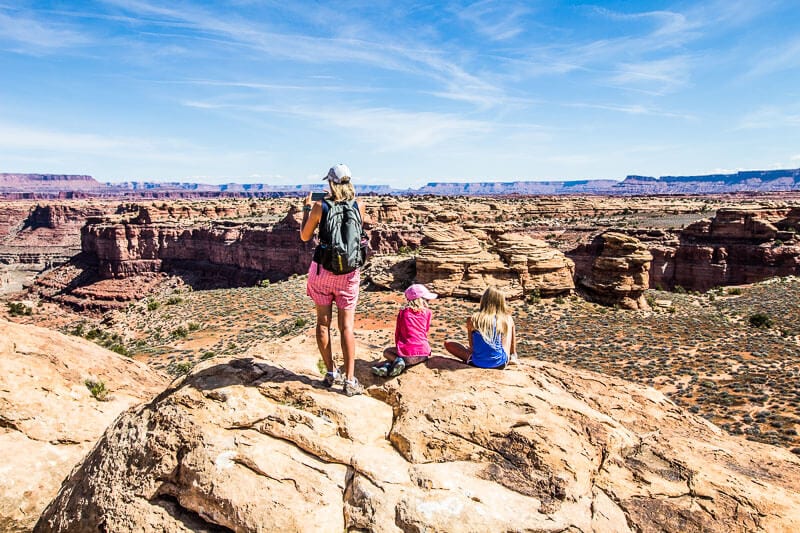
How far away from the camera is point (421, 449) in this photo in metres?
4.55

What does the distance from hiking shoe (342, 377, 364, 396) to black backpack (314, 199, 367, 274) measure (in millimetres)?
1307

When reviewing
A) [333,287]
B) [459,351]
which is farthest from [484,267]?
[333,287]

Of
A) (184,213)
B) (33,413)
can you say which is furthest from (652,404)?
(184,213)

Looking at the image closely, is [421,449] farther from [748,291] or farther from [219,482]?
[748,291]

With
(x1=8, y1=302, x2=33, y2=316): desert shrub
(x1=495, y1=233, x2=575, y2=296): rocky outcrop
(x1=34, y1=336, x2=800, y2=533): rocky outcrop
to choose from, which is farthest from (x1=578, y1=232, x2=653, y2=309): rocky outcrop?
(x1=8, y1=302, x2=33, y2=316): desert shrub

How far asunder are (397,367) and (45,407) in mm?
4789

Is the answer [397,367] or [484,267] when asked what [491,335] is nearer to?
[397,367]

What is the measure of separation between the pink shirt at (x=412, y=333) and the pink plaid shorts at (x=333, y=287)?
3.01 ft

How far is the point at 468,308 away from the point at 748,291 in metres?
25.8

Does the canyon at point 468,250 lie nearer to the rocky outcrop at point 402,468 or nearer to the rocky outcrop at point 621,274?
the rocky outcrop at point 621,274

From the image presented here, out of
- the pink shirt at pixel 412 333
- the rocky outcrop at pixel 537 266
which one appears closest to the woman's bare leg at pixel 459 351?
the pink shirt at pixel 412 333

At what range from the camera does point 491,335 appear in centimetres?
597

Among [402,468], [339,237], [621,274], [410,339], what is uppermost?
[339,237]

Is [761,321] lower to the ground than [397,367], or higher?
lower
